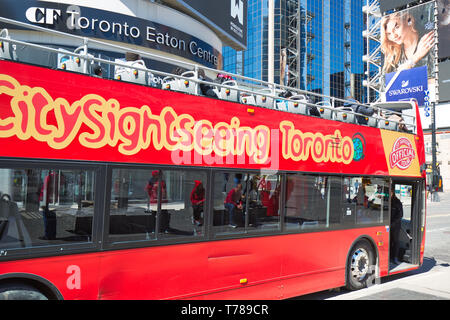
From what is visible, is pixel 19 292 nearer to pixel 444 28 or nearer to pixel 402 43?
pixel 444 28

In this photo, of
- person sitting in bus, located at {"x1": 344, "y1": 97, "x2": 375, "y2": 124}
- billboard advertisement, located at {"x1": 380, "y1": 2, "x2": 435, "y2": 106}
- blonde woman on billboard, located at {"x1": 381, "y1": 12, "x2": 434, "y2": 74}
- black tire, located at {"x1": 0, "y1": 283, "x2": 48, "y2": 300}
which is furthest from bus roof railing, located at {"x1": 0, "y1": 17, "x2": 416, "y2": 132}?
blonde woman on billboard, located at {"x1": 381, "y1": 12, "x2": 434, "y2": 74}

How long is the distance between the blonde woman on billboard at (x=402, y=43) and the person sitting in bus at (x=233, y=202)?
202 feet

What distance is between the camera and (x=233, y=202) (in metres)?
5.89

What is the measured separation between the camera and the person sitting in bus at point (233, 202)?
230 inches

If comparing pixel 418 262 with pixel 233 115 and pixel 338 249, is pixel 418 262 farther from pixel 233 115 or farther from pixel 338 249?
pixel 233 115

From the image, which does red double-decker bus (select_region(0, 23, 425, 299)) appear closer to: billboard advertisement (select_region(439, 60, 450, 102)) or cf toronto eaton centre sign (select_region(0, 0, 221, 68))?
cf toronto eaton centre sign (select_region(0, 0, 221, 68))

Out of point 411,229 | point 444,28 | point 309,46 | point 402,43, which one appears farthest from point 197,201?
point 309,46

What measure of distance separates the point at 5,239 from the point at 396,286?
24.0 ft

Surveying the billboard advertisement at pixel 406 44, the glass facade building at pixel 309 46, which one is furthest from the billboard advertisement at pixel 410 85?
the glass facade building at pixel 309 46

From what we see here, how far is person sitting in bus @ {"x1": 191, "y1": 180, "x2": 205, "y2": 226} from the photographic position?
548cm

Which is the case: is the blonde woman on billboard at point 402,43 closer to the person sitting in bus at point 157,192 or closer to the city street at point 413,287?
the city street at point 413,287

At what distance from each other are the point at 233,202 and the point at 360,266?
3.77 metres

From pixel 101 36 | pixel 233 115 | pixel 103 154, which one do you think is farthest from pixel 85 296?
pixel 101 36

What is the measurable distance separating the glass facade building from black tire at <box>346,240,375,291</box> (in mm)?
61377
